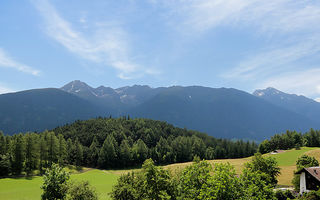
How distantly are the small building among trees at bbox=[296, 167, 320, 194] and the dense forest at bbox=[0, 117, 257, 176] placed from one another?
292 ft

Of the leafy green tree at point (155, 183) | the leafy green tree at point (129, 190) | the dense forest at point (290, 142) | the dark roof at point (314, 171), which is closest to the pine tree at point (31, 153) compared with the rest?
the leafy green tree at point (129, 190)

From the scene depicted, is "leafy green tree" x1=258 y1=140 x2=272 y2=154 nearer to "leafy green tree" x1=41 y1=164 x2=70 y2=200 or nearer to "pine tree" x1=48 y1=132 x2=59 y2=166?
"pine tree" x1=48 y1=132 x2=59 y2=166

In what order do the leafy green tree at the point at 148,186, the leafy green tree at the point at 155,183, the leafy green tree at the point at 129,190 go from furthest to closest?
the leafy green tree at the point at 129,190, the leafy green tree at the point at 148,186, the leafy green tree at the point at 155,183

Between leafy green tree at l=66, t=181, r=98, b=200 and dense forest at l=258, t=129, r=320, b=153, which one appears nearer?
leafy green tree at l=66, t=181, r=98, b=200

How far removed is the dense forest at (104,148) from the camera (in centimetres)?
8600

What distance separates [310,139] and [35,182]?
18244 cm

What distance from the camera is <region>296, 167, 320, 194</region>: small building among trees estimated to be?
44594 mm

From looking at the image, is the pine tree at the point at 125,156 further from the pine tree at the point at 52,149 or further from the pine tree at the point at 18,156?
the pine tree at the point at 18,156

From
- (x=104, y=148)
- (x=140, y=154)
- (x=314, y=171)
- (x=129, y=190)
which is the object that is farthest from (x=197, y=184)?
(x=140, y=154)

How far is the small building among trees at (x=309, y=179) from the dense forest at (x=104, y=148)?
88.9 meters

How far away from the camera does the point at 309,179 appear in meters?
45.8

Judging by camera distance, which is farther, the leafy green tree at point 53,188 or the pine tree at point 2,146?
the pine tree at point 2,146

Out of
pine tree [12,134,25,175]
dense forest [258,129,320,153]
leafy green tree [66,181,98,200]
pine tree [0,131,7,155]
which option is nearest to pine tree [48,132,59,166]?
pine tree [12,134,25,175]

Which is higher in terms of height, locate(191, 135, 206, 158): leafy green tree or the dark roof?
the dark roof
